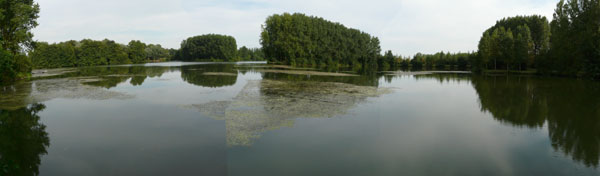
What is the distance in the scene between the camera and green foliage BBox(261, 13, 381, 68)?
64250mm

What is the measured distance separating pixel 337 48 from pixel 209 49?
72.0 metres

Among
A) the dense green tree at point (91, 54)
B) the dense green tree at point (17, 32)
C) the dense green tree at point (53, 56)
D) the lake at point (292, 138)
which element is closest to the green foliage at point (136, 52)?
the dense green tree at point (91, 54)

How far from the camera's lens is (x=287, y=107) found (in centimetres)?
1245

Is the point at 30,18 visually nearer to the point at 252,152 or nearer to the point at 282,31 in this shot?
the point at 252,152

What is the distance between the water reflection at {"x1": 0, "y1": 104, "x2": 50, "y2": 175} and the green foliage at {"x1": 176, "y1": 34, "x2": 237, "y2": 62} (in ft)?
396

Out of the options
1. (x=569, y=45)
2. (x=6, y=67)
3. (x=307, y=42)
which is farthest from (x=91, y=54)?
(x=569, y=45)

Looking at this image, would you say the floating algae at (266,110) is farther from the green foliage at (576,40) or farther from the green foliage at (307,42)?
the green foliage at (307,42)

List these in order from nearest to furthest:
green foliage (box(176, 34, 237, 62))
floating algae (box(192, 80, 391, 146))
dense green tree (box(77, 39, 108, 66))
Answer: floating algae (box(192, 80, 391, 146)) → dense green tree (box(77, 39, 108, 66)) → green foliage (box(176, 34, 237, 62))

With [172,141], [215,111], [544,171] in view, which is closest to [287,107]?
[215,111]

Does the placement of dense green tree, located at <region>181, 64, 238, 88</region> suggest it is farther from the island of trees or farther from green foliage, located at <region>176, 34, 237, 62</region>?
green foliage, located at <region>176, 34, 237, 62</region>

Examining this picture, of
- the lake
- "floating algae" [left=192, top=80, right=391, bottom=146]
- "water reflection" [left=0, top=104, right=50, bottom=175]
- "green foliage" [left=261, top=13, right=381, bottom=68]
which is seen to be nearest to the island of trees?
"green foliage" [left=261, top=13, right=381, bottom=68]

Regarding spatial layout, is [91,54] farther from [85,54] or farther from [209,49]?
[209,49]

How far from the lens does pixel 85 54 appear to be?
7481cm

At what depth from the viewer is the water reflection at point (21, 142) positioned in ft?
19.7
